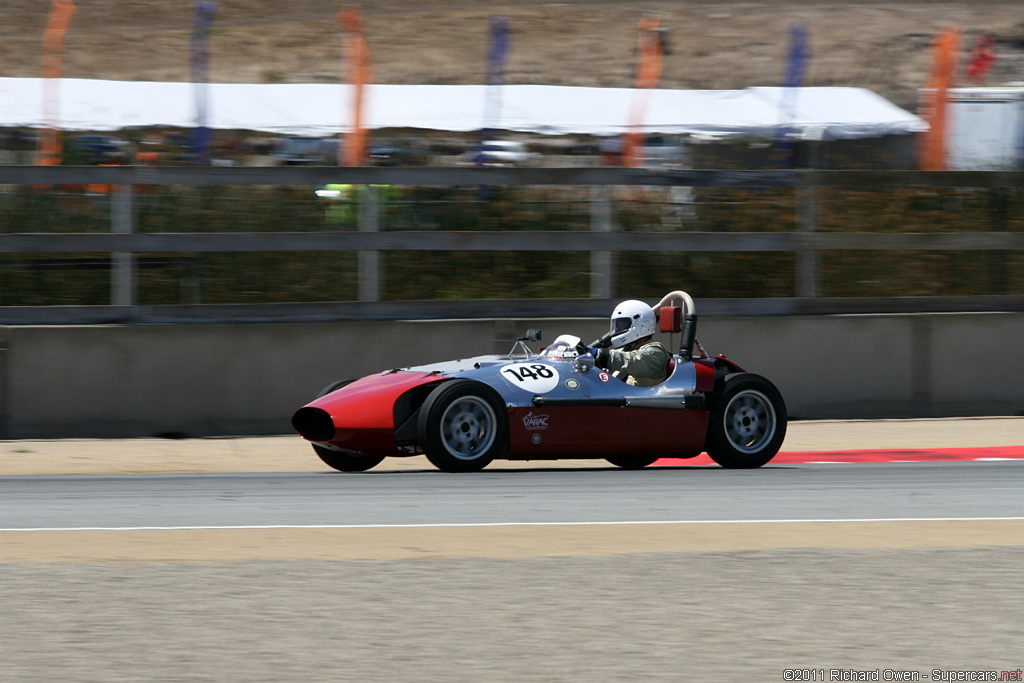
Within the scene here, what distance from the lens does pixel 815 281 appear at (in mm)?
15570

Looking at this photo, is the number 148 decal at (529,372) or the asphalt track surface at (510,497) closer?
the asphalt track surface at (510,497)

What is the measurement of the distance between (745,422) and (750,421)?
0.15ft

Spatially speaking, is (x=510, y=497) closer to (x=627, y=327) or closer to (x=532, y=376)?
(x=532, y=376)

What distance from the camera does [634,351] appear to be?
36.1 feet

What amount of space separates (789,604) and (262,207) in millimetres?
9548

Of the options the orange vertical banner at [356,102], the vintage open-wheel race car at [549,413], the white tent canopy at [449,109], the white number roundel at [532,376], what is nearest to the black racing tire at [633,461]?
the vintage open-wheel race car at [549,413]

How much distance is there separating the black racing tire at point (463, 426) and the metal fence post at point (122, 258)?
191 inches

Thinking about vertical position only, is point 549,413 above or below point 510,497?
above

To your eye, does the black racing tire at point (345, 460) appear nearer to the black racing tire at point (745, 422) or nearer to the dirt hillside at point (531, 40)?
the black racing tire at point (745, 422)

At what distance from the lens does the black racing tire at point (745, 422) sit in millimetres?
11023

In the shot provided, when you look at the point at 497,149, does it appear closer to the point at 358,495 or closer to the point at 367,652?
the point at 358,495

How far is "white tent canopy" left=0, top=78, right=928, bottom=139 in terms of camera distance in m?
21.1

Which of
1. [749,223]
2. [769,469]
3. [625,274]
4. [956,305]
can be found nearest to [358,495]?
[769,469]

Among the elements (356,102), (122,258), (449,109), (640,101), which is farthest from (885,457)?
(449,109)
